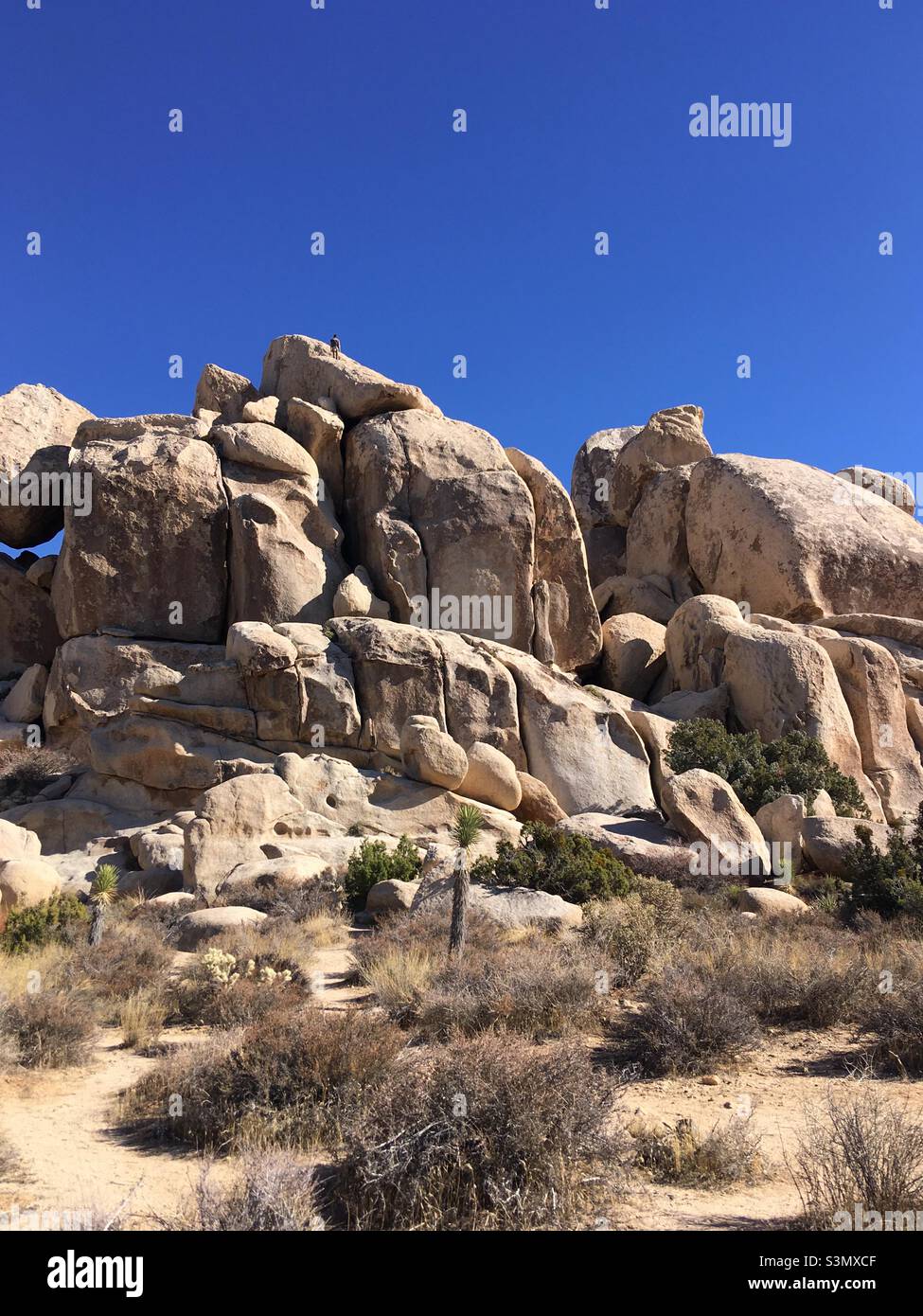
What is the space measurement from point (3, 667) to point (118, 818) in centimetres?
942

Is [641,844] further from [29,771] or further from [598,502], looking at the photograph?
[598,502]

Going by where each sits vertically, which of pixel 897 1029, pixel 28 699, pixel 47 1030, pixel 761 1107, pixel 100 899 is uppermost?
pixel 28 699

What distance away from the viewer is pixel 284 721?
2223 cm

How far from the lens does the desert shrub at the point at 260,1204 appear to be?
Result: 4426 mm

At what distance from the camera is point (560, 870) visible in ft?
50.6

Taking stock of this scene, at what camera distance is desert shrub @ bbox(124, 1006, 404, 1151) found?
602 cm

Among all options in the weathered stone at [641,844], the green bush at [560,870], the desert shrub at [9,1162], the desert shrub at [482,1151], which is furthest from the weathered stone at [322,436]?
the desert shrub at [482,1151]

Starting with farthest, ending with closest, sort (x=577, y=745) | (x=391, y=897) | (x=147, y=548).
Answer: (x=147, y=548) < (x=577, y=745) < (x=391, y=897)

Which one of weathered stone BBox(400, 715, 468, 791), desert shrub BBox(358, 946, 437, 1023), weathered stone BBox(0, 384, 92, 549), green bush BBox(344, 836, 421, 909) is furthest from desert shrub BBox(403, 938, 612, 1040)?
weathered stone BBox(0, 384, 92, 549)

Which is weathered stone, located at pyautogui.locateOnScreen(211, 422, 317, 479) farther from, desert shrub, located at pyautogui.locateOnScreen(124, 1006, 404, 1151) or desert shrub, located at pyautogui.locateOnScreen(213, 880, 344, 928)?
desert shrub, located at pyautogui.locateOnScreen(124, 1006, 404, 1151)

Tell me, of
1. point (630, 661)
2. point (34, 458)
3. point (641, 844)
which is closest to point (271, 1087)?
point (641, 844)

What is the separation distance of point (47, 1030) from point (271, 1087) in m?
2.70

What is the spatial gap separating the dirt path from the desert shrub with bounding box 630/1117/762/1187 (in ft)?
8.87
